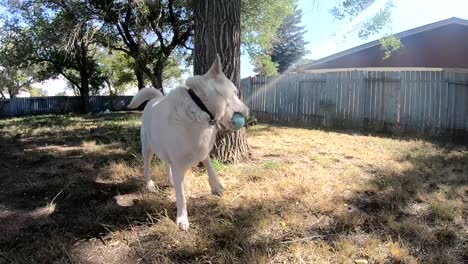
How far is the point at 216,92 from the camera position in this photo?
2.94m

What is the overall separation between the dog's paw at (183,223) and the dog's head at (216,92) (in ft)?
2.84

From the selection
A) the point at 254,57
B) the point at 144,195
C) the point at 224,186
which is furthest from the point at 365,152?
the point at 254,57

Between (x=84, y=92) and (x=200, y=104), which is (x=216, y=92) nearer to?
(x=200, y=104)

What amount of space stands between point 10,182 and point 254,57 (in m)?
15.5

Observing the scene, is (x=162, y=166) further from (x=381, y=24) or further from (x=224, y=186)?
(x=381, y=24)

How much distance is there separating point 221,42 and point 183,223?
2.73 m

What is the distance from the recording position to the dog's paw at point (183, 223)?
3017 millimetres

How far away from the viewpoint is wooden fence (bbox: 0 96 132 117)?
25250 millimetres

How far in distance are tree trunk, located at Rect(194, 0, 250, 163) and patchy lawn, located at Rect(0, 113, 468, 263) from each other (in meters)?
0.36

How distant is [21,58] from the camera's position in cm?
2286

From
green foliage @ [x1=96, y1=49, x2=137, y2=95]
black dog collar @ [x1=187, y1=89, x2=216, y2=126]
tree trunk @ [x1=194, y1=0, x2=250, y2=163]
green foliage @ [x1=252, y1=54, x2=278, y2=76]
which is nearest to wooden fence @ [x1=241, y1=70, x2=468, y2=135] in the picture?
green foliage @ [x1=252, y1=54, x2=278, y2=76]

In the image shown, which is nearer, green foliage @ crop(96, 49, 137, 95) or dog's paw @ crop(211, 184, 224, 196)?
dog's paw @ crop(211, 184, 224, 196)

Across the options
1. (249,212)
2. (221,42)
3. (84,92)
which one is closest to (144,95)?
(221,42)

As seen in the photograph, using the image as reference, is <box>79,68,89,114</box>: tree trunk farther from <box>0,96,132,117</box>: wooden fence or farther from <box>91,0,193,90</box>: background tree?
<box>91,0,193,90</box>: background tree
